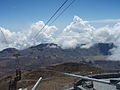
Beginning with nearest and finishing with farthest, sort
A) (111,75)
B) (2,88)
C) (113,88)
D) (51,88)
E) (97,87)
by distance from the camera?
(113,88)
(97,87)
(111,75)
(51,88)
(2,88)

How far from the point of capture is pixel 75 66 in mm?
134875

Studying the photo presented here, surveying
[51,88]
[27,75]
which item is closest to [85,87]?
[51,88]

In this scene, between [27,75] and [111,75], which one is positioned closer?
[111,75]

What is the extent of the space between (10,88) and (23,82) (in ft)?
29.1

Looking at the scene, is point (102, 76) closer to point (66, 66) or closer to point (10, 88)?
point (10, 88)

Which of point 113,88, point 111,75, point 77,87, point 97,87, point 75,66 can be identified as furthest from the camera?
point 75,66

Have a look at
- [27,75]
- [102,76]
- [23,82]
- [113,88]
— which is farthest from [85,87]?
[27,75]

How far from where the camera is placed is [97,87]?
38.4 meters

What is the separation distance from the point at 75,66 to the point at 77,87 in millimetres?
91798

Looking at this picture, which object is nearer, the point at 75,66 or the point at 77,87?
the point at 77,87

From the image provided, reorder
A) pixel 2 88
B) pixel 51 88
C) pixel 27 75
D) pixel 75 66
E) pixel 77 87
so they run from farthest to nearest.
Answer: pixel 75 66 < pixel 27 75 < pixel 2 88 < pixel 51 88 < pixel 77 87

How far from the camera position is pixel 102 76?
1908 inches

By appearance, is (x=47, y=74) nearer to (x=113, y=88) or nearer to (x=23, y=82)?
(x=23, y=82)

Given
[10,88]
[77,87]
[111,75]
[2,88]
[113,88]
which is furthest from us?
[2,88]
